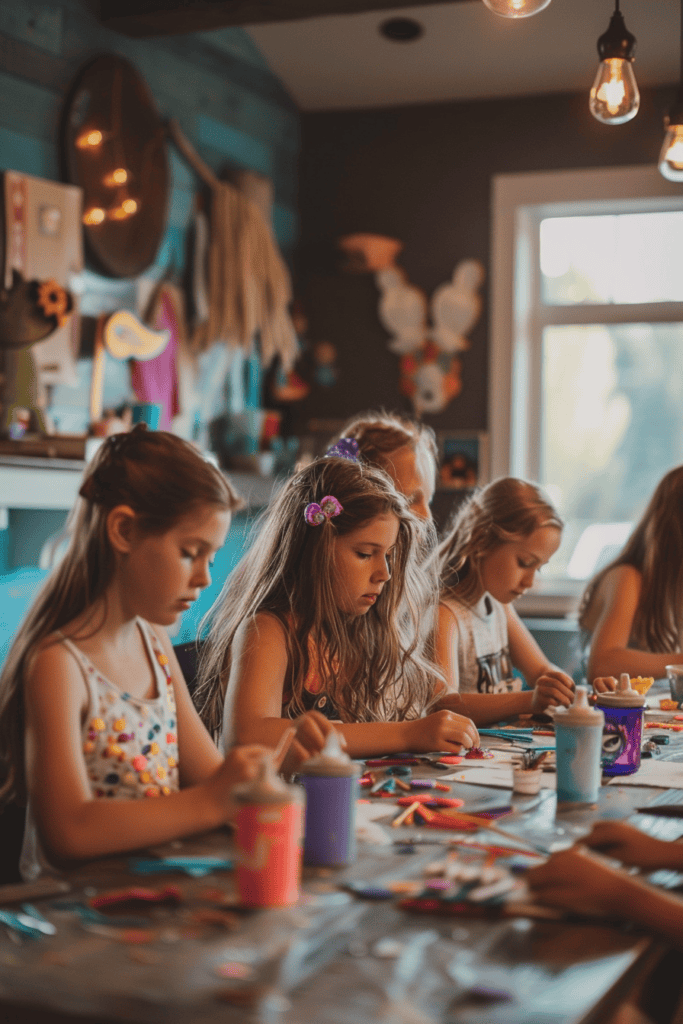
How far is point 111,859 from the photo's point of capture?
3.73 feet

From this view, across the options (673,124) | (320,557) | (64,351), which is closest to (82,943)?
(320,557)

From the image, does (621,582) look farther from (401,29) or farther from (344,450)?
(401,29)

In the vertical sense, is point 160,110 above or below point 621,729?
above

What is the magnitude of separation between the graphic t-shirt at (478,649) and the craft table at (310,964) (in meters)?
1.35

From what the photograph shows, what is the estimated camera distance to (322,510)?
1873 mm

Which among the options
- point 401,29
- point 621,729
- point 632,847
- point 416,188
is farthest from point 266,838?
point 416,188

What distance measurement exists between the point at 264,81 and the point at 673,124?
2.40 meters

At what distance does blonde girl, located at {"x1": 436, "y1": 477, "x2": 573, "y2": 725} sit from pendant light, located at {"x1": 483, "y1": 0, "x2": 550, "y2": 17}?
971 millimetres

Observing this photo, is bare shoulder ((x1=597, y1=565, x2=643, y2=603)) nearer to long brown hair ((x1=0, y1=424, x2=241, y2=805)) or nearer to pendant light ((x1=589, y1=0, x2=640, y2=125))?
pendant light ((x1=589, y1=0, x2=640, y2=125))

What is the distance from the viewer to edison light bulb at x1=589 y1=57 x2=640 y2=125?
7.43 feet

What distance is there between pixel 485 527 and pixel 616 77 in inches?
38.3

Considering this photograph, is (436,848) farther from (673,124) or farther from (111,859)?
(673,124)

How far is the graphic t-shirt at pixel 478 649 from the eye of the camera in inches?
95.7

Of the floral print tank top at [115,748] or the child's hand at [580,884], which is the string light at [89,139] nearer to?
the floral print tank top at [115,748]
